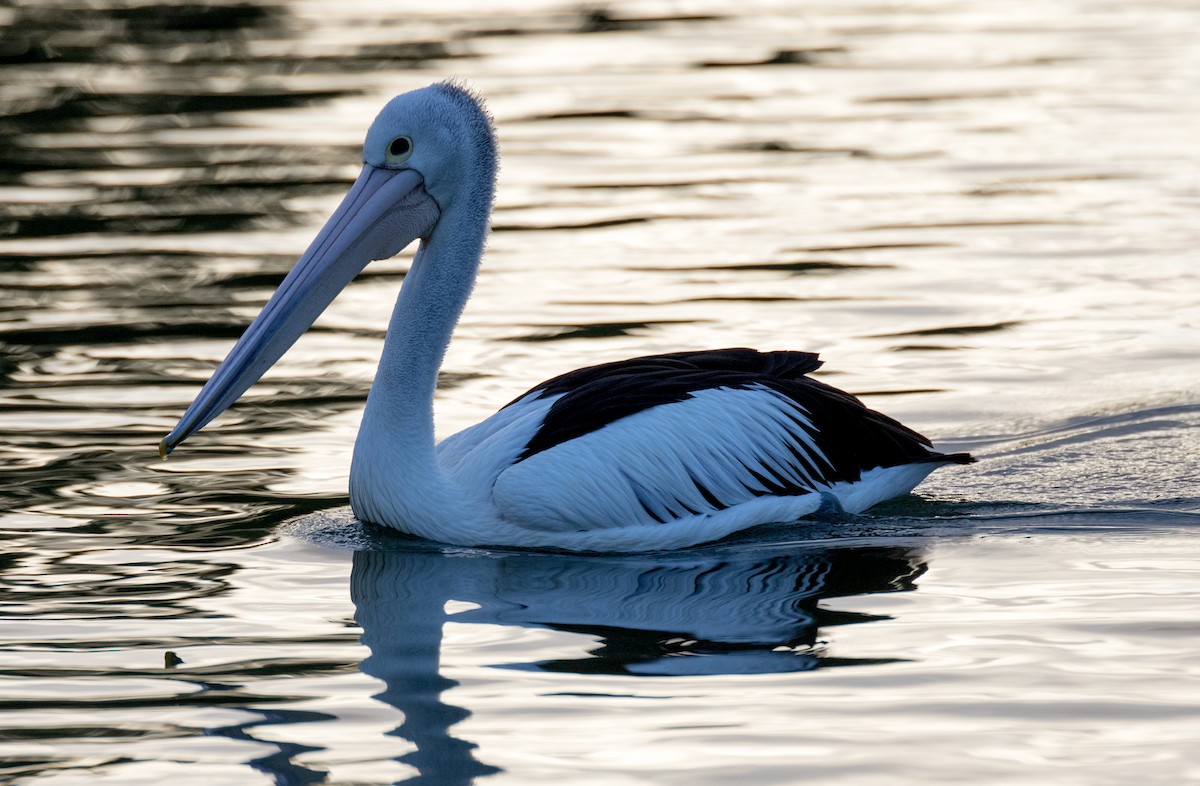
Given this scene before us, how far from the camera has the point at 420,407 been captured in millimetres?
5715

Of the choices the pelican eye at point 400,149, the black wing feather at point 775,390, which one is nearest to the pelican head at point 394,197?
the pelican eye at point 400,149

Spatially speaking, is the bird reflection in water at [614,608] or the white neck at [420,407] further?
the white neck at [420,407]

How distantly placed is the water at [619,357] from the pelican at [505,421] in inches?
6.3

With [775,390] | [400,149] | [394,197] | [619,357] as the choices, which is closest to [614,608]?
[775,390]

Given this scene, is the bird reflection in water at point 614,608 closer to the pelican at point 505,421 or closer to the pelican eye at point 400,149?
the pelican at point 505,421

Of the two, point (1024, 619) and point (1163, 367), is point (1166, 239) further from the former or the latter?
point (1024, 619)

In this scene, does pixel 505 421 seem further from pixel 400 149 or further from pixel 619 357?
pixel 619 357

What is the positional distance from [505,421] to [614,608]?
0.95 meters

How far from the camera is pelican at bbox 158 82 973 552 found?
223 inches

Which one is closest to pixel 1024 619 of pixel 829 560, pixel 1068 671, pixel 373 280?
pixel 1068 671

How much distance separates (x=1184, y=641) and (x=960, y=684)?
677mm

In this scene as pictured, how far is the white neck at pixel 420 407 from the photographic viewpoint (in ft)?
18.6

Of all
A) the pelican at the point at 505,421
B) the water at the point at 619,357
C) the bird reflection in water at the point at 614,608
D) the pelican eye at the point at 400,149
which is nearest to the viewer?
the water at the point at 619,357

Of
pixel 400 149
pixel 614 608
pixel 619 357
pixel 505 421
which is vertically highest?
pixel 400 149
